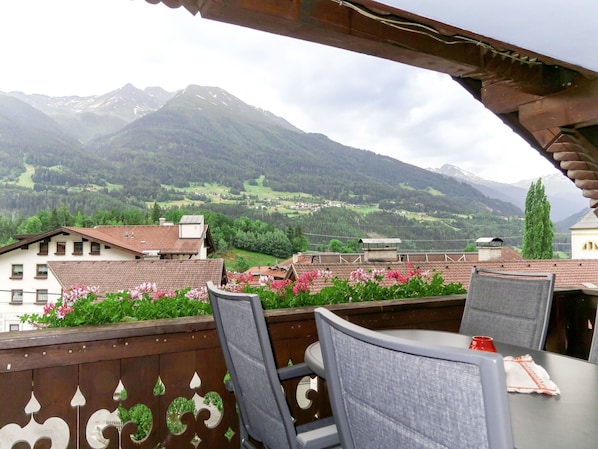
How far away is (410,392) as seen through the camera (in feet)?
2.02

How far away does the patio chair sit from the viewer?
1.14 meters

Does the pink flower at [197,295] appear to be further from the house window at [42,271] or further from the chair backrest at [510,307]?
the house window at [42,271]

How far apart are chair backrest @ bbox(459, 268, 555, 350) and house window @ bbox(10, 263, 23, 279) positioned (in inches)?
152

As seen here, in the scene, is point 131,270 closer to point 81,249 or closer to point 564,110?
point 81,249

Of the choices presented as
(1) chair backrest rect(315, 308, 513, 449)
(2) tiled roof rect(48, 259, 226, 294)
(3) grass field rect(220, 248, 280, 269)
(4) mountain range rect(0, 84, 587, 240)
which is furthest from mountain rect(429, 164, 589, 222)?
(1) chair backrest rect(315, 308, 513, 449)

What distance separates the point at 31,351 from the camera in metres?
1.49

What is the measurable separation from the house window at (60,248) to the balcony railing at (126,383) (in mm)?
3308

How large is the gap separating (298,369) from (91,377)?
72 cm

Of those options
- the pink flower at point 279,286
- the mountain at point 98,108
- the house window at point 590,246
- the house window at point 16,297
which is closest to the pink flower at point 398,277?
the pink flower at point 279,286

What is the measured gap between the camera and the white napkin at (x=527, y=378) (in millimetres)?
1166

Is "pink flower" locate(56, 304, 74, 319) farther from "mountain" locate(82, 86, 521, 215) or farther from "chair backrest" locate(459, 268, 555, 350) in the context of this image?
"mountain" locate(82, 86, 521, 215)

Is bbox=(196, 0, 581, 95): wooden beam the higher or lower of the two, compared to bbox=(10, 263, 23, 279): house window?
higher

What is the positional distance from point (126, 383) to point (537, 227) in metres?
6.67

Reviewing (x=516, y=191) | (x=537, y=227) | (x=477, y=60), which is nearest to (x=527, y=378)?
(x=477, y=60)
